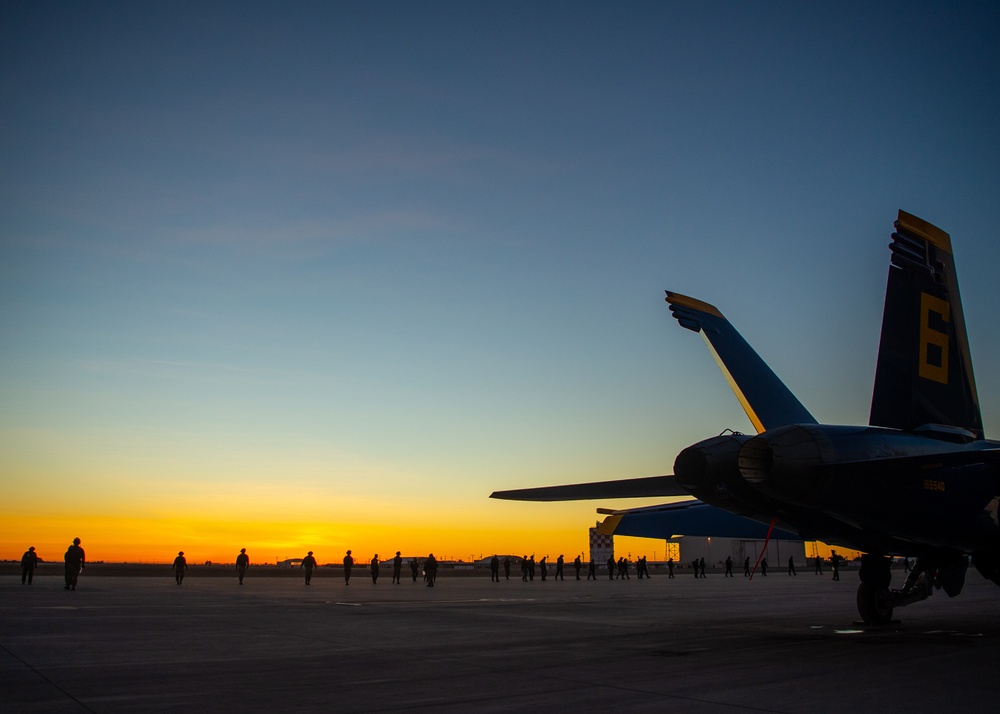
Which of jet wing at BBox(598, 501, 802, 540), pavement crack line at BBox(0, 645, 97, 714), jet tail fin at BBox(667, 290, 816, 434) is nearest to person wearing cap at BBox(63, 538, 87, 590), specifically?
pavement crack line at BBox(0, 645, 97, 714)

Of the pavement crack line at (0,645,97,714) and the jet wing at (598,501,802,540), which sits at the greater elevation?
the jet wing at (598,501,802,540)

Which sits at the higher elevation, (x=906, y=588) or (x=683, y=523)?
(x=683, y=523)

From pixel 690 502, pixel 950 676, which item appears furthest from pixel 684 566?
pixel 950 676

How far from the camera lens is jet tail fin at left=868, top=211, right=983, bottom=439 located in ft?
38.6

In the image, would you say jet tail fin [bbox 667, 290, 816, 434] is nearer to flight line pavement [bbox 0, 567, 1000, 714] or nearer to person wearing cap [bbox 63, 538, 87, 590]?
flight line pavement [bbox 0, 567, 1000, 714]

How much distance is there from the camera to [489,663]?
884cm

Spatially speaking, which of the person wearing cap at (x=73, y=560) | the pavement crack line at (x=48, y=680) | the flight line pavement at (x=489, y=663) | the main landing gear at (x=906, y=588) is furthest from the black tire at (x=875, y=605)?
the person wearing cap at (x=73, y=560)

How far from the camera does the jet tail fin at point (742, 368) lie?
1312cm

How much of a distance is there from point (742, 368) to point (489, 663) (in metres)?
7.20

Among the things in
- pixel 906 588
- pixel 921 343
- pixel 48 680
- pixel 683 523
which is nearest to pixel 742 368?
pixel 921 343

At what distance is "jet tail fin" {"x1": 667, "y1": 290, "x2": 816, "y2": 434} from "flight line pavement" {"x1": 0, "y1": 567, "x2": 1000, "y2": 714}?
3669 mm

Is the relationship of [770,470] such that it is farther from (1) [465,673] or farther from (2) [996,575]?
(2) [996,575]

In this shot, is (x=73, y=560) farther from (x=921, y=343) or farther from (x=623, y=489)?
(x=921, y=343)

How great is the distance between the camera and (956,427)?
12102 millimetres
